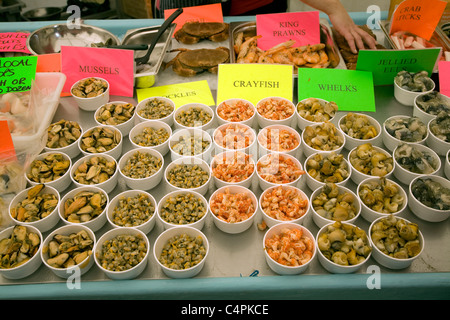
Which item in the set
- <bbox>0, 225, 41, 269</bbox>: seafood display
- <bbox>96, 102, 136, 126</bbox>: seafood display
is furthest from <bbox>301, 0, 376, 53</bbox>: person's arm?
<bbox>0, 225, 41, 269</bbox>: seafood display

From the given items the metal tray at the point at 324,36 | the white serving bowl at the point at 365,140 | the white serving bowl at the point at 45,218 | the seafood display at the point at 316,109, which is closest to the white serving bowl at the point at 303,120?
the seafood display at the point at 316,109

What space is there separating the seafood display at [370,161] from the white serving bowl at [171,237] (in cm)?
67

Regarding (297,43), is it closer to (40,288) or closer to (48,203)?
(48,203)

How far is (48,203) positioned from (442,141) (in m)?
1.55

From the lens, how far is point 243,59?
1.93 metres

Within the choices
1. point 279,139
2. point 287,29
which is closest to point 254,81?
point 279,139

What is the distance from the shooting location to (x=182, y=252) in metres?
1.16

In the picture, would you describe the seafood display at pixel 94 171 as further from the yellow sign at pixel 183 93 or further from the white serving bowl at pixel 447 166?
the white serving bowl at pixel 447 166

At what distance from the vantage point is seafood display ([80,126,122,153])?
150cm

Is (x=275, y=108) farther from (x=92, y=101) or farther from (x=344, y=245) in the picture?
(x=92, y=101)

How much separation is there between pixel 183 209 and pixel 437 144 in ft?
3.53

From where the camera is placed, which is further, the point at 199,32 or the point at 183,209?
the point at 199,32

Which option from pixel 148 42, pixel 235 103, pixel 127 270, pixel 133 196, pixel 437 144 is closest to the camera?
pixel 127 270
